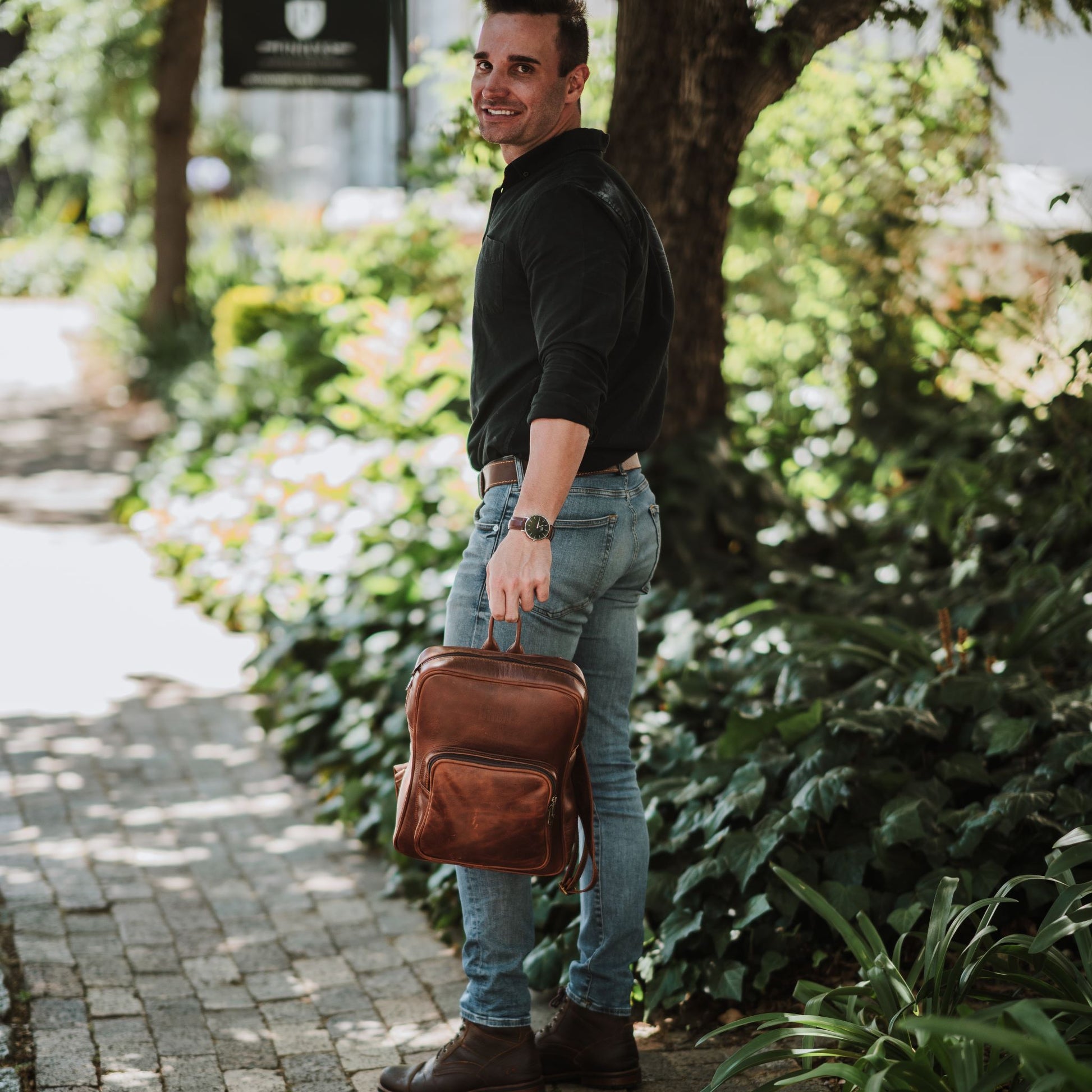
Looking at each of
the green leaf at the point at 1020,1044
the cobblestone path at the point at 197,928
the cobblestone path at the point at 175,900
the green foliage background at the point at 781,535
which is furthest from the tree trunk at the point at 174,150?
the green leaf at the point at 1020,1044

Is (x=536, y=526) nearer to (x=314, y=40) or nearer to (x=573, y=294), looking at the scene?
(x=573, y=294)

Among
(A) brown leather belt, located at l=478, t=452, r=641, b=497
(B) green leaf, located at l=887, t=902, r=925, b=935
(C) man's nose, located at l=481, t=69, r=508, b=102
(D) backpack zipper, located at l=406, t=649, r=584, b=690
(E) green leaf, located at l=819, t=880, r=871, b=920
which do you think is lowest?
(E) green leaf, located at l=819, t=880, r=871, b=920

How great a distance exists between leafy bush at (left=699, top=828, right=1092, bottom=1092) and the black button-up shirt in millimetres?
1093

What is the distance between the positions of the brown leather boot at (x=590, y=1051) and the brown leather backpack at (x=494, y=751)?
0.49 m

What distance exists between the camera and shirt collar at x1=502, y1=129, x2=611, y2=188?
248 centimetres

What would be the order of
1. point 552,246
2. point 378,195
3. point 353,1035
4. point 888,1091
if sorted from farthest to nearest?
1. point 378,195
2. point 353,1035
3. point 552,246
4. point 888,1091

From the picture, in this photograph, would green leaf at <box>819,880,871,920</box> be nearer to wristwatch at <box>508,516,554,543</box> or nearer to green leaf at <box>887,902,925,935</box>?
green leaf at <box>887,902,925,935</box>

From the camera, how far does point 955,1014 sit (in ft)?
8.04

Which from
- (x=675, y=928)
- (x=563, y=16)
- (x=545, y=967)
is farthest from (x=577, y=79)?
(x=545, y=967)

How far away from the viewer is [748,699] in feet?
13.0

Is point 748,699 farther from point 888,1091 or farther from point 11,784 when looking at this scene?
point 11,784

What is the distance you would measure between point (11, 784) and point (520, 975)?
9.00 feet

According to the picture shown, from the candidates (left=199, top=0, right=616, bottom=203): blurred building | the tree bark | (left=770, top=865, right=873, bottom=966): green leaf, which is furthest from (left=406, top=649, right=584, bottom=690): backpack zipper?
(left=199, top=0, right=616, bottom=203): blurred building

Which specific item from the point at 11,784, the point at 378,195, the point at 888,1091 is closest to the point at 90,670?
the point at 11,784
